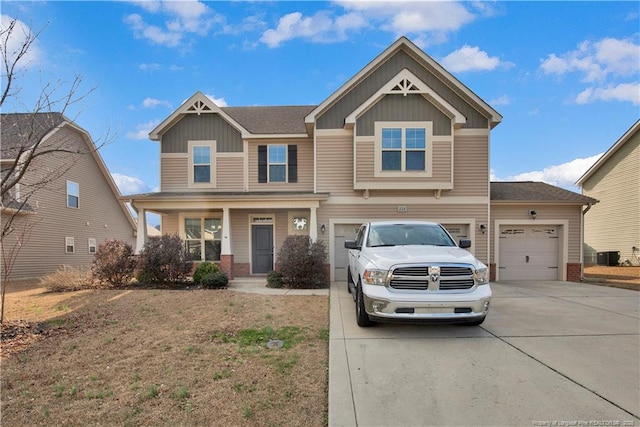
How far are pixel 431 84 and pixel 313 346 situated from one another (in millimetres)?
11166

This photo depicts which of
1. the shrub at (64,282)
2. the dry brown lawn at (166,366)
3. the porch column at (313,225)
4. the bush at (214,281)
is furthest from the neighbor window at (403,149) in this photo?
the shrub at (64,282)

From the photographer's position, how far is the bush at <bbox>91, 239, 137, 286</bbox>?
10.4 m

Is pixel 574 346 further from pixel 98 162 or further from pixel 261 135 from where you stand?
pixel 98 162

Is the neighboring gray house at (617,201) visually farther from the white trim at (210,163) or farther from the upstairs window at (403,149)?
the white trim at (210,163)

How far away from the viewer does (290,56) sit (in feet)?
45.2

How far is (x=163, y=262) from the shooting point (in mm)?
10633

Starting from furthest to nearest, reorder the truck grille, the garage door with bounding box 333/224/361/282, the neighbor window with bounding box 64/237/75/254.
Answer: the neighbor window with bounding box 64/237/75/254 → the garage door with bounding box 333/224/361/282 → the truck grille

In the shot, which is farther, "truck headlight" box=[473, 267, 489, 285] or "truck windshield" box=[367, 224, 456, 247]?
"truck windshield" box=[367, 224, 456, 247]

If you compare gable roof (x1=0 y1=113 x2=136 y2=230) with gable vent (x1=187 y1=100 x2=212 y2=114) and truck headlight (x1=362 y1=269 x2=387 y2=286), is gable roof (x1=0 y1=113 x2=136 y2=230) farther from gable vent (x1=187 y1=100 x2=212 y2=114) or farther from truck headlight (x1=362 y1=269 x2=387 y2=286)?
truck headlight (x1=362 y1=269 x2=387 y2=286)

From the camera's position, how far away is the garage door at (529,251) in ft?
41.2

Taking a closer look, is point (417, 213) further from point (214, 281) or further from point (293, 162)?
point (214, 281)

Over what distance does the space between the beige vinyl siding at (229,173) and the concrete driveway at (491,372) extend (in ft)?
27.9

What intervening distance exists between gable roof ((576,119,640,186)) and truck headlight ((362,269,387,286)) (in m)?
19.4

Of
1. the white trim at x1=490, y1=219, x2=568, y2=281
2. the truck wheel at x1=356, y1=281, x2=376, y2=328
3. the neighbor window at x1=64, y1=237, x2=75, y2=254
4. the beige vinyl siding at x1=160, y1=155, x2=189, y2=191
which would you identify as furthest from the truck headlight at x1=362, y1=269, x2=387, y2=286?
the neighbor window at x1=64, y1=237, x2=75, y2=254
